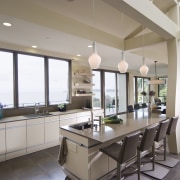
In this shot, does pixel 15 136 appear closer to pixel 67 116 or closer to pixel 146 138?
pixel 67 116

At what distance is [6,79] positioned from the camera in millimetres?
4121

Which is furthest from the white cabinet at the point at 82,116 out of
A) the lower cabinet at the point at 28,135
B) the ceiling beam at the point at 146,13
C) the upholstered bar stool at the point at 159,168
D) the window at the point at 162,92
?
the window at the point at 162,92

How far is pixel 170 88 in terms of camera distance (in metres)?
3.75

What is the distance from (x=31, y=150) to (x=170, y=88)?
3719mm

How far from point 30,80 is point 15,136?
166 cm

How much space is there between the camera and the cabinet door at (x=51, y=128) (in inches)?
165

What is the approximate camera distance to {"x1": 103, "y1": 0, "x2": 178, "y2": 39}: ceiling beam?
2.14m

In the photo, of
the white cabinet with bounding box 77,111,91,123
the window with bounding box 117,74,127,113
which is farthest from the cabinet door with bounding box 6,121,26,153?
the window with bounding box 117,74,127,113

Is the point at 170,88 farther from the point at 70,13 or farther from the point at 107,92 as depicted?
the point at 107,92

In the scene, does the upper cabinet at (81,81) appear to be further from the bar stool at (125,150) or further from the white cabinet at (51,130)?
the bar stool at (125,150)

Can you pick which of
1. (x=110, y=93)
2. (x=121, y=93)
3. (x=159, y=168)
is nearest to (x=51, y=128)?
(x=159, y=168)

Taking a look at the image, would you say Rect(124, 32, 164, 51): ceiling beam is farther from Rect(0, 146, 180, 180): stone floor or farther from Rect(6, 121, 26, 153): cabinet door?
Rect(6, 121, 26, 153): cabinet door

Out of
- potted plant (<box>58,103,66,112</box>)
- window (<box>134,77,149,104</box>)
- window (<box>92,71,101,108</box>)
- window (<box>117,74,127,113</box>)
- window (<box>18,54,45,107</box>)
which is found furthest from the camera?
window (<box>134,77,149,104</box>)

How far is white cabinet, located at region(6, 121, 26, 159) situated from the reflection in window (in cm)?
470
